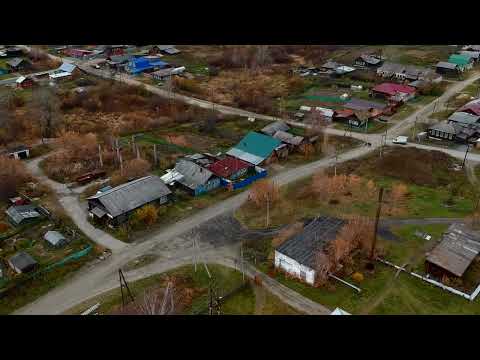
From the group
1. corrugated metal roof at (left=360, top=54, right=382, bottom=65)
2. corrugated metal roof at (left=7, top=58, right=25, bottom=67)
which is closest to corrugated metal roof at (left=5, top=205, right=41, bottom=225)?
corrugated metal roof at (left=7, top=58, right=25, bottom=67)

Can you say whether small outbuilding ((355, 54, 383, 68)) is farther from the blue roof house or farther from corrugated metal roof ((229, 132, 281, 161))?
corrugated metal roof ((229, 132, 281, 161))

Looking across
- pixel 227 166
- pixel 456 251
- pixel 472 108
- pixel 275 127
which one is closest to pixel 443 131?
pixel 472 108

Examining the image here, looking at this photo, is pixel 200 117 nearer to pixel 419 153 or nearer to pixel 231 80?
pixel 231 80

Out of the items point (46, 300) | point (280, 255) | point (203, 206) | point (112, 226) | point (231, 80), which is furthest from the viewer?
point (231, 80)

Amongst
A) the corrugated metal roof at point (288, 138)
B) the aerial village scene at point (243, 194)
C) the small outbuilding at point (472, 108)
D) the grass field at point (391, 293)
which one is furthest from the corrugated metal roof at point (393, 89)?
the grass field at point (391, 293)

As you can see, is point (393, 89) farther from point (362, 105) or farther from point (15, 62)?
point (15, 62)

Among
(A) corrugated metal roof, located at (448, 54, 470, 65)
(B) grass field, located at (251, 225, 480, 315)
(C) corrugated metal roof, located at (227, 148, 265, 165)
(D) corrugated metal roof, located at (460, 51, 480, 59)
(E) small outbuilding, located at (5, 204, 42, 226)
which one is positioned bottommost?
(B) grass field, located at (251, 225, 480, 315)

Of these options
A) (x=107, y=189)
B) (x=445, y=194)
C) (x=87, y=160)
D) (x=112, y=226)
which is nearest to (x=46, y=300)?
(x=112, y=226)
